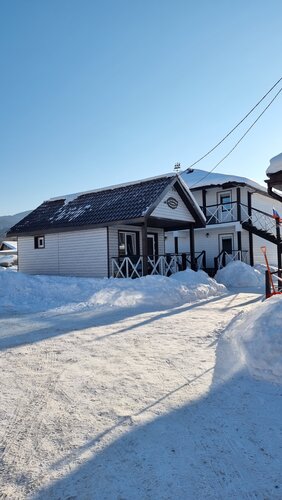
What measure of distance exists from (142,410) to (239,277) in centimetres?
1583

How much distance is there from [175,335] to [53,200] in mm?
15355

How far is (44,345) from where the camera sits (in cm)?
654

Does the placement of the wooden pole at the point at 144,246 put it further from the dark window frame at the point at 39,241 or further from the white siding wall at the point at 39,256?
the dark window frame at the point at 39,241

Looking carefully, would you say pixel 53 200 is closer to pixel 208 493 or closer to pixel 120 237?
pixel 120 237

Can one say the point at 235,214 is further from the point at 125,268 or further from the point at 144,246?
the point at 144,246

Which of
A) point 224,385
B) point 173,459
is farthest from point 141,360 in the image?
point 173,459

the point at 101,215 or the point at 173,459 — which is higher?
the point at 101,215

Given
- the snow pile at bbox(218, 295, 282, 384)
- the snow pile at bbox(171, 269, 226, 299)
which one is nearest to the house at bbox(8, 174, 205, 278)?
the snow pile at bbox(171, 269, 226, 299)

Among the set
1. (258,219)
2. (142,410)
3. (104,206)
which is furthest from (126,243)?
(142,410)

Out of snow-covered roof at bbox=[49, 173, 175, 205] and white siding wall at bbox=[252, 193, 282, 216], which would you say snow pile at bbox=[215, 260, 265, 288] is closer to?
snow-covered roof at bbox=[49, 173, 175, 205]

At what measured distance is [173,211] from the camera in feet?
58.1

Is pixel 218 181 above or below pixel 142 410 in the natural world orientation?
above

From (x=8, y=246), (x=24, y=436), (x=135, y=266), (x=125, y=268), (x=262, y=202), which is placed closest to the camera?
(x=24, y=436)

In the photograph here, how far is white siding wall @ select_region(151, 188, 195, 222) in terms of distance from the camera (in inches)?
663
